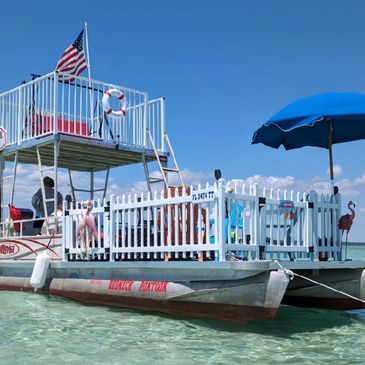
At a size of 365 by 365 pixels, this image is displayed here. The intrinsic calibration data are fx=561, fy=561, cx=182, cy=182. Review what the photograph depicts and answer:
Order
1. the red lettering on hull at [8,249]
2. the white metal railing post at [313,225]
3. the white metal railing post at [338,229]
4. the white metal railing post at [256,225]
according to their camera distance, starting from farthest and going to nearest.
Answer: the red lettering on hull at [8,249] → the white metal railing post at [338,229] → the white metal railing post at [313,225] → the white metal railing post at [256,225]

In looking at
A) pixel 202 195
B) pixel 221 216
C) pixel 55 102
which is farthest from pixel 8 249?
pixel 221 216

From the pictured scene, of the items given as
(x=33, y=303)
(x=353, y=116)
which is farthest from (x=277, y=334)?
(x=33, y=303)

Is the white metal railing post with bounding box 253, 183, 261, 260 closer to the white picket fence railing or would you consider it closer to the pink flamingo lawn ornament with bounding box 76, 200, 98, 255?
→ the white picket fence railing

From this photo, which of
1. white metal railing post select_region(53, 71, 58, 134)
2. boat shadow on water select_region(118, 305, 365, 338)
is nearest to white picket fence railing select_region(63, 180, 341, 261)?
boat shadow on water select_region(118, 305, 365, 338)

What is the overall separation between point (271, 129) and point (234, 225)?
90.0 inches

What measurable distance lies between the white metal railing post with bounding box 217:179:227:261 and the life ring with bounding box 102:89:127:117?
4817 millimetres

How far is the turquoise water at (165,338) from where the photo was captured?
5809 mm

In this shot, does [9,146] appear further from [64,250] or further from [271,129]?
[271,129]

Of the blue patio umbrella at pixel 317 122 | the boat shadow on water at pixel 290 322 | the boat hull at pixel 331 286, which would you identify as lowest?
the boat shadow on water at pixel 290 322

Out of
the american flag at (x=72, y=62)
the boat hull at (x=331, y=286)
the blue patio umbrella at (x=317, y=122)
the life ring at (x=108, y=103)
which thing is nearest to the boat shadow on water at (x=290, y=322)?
the boat hull at (x=331, y=286)

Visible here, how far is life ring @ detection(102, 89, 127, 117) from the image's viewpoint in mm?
11656

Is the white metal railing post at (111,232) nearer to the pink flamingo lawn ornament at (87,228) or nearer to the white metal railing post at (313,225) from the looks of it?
the pink flamingo lawn ornament at (87,228)

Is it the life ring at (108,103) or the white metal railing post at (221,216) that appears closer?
the white metal railing post at (221,216)

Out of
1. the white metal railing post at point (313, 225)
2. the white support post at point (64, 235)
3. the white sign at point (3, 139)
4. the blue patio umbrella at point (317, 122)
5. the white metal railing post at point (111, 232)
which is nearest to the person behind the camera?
the blue patio umbrella at point (317, 122)
